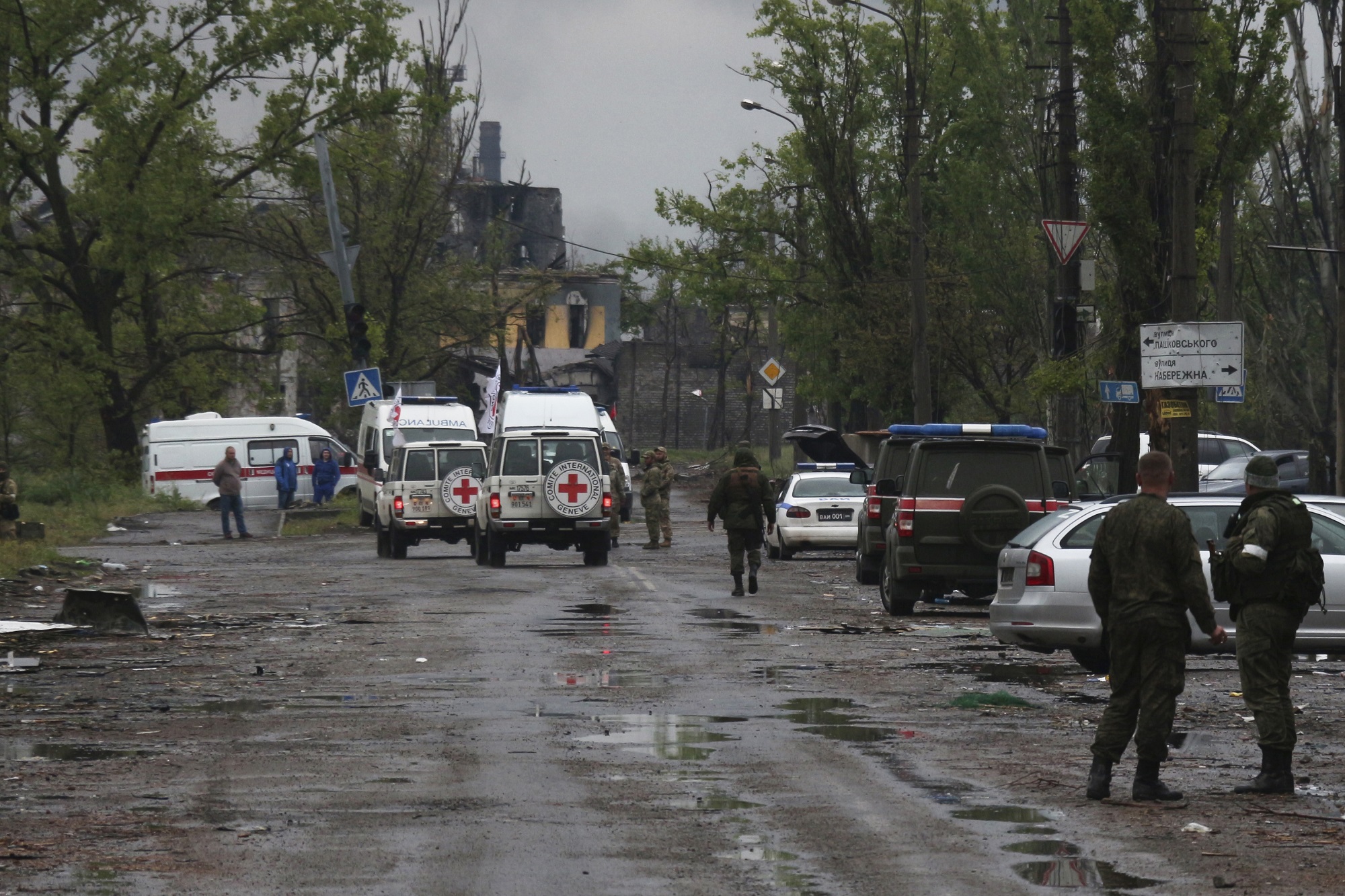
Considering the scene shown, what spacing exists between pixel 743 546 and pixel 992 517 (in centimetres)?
421

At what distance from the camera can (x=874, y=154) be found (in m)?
52.3

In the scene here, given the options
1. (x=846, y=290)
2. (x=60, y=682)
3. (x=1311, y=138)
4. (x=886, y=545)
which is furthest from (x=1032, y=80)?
(x=60, y=682)

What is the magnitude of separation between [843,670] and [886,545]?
6.61 metres

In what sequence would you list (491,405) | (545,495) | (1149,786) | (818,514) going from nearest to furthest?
(1149,786) < (545,495) < (818,514) < (491,405)

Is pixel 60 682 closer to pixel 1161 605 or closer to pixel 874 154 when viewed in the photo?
pixel 1161 605

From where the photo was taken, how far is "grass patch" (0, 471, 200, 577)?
38.2 metres

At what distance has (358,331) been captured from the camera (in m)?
36.7

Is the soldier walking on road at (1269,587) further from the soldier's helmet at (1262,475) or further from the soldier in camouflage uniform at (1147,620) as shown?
the soldier in camouflage uniform at (1147,620)

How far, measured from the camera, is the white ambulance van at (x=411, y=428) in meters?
42.1

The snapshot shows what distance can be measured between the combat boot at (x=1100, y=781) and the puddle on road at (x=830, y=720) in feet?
6.63

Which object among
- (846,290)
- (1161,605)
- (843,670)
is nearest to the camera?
(1161,605)

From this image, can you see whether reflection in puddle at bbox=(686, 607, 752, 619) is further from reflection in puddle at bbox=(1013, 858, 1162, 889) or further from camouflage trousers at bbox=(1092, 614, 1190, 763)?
reflection in puddle at bbox=(1013, 858, 1162, 889)

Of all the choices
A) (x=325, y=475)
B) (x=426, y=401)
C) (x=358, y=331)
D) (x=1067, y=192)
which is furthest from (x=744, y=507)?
(x=325, y=475)

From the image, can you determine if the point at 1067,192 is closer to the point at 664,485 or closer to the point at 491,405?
the point at 664,485
